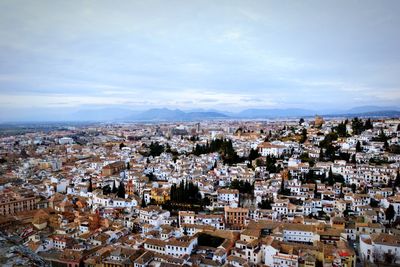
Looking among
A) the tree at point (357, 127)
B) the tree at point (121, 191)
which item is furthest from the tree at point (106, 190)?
the tree at point (357, 127)

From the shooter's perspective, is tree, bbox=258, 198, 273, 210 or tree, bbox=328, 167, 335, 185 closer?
tree, bbox=258, 198, 273, 210

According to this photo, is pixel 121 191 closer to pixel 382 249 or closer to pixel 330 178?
pixel 330 178

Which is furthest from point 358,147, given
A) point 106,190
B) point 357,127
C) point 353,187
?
point 106,190

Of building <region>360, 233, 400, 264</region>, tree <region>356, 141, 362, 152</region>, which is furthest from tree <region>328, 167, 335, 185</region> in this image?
building <region>360, 233, 400, 264</region>

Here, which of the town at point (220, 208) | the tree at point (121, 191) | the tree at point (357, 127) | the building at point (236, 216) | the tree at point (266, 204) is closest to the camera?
the town at point (220, 208)

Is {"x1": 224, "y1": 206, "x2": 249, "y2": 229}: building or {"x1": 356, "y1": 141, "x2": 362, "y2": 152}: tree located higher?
{"x1": 356, "y1": 141, "x2": 362, "y2": 152}: tree

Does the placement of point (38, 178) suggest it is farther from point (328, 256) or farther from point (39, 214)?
point (328, 256)

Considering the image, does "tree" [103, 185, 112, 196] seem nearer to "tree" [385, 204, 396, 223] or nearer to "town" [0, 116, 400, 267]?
"town" [0, 116, 400, 267]

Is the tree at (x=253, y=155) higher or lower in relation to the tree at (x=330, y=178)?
higher

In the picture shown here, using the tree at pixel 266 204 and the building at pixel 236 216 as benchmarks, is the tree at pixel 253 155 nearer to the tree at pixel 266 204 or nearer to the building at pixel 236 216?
the tree at pixel 266 204
